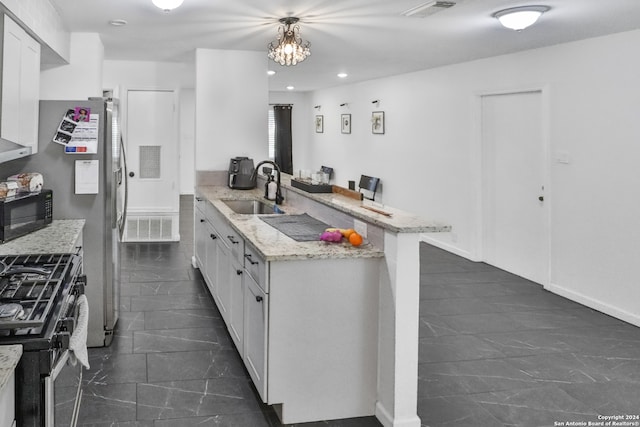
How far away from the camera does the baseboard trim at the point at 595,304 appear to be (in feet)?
14.7

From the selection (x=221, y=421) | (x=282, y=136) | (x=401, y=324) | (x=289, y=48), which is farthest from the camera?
(x=282, y=136)

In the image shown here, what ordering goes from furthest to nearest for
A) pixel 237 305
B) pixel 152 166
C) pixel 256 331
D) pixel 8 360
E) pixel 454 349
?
pixel 152 166 → pixel 454 349 → pixel 237 305 → pixel 256 331 → pixel 8 360

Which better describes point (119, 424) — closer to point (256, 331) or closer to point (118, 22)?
point (256, 331)

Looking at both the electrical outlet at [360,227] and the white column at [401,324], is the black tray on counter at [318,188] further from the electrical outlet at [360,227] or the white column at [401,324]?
the white column at [401,324]

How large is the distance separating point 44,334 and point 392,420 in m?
1.69

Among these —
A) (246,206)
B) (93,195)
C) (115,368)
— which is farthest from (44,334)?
(246,206)

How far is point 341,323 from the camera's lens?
2783mm

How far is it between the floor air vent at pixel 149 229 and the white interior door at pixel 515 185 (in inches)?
159

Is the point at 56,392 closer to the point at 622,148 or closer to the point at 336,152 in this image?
the point at 622,148

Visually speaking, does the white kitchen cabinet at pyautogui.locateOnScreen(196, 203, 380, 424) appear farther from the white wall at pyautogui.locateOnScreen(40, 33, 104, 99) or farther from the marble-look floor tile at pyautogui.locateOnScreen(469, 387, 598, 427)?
the white wall at pyautogui.locateOnScreen(40, 33, 104, 99)

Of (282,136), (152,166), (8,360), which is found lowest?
(8,360)

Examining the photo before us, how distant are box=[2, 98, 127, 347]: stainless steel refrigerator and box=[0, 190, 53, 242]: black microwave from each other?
0.64ft

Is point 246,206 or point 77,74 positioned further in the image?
point 77,74

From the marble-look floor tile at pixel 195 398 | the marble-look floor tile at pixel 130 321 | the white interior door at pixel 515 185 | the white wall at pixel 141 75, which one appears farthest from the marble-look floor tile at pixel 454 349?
the white wall at pixel 141 75
